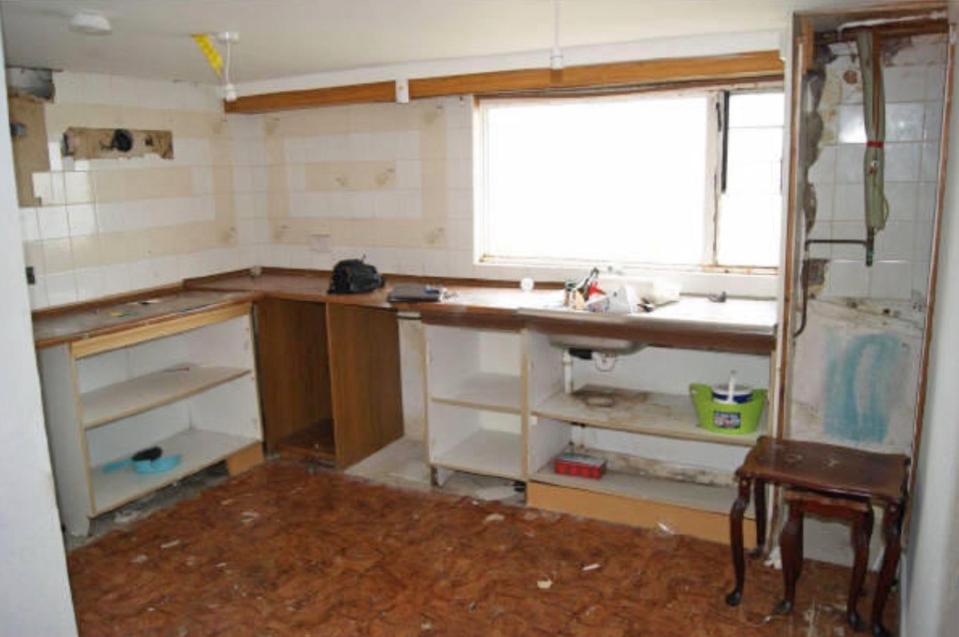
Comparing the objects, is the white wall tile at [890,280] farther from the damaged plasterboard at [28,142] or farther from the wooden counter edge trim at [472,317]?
the damaged plasterboard at [28,142]

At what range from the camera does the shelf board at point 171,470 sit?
11.7 ft

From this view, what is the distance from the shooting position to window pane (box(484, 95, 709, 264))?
3672 mm

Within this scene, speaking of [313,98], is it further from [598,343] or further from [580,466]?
[580,466]

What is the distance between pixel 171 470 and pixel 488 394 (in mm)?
1596

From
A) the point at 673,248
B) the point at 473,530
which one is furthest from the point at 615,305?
the point at 473,530

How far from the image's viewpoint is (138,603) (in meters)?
2.95

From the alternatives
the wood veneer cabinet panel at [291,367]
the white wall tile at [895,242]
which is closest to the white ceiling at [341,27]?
the white wall tile at [895,242]

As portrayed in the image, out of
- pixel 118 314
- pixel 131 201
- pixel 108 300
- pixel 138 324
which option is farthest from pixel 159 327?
pixel 131 201

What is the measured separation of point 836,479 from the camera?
2.53m

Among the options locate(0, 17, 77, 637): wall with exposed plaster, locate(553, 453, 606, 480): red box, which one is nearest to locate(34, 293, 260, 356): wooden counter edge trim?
locate(0, 17, 77, 637): wall with exposed plaster

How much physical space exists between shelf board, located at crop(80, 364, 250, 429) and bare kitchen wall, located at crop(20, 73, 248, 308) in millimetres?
487

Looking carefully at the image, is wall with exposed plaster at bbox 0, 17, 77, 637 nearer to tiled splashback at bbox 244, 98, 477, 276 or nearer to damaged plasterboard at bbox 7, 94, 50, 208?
damaged plasterboard at bbox 7, 94, 50, 208

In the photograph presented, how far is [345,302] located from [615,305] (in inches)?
54.6

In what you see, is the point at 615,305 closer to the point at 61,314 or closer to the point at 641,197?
the point at 641,197
